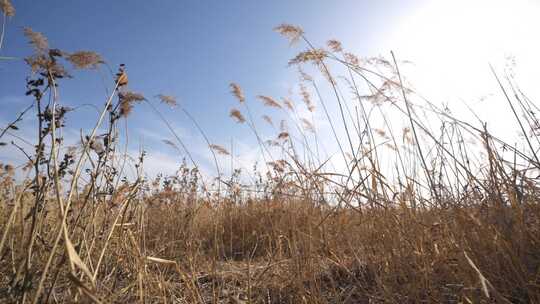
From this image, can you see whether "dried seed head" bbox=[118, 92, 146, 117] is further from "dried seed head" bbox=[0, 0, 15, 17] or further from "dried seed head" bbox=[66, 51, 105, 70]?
"dried seed head" bbox=[0, 0, 15, 17]

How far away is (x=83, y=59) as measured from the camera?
1.26 m

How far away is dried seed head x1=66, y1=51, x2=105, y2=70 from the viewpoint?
1.25 m

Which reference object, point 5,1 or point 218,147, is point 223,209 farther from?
point 5,1

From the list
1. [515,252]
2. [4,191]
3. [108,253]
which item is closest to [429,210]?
[515,252]

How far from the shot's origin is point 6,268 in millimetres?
1588

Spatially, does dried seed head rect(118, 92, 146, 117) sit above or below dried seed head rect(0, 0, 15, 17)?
below

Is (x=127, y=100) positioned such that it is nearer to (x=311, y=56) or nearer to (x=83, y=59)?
(x=83, y=59)

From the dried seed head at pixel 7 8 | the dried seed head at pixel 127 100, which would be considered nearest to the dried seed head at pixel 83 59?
the dried seed head at pixel 127 100

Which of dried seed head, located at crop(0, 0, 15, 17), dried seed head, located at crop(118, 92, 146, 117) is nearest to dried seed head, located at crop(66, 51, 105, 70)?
dried seed head, located at crop(118, 92, 146, 117)

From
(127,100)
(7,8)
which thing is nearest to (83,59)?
(127,100)

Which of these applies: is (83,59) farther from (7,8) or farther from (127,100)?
(7,8)

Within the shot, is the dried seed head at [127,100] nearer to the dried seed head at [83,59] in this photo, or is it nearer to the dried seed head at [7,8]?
the dried seed head at [83,59]

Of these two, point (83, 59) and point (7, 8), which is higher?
point (7, 8)

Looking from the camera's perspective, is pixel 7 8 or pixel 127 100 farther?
pixel 7 8
